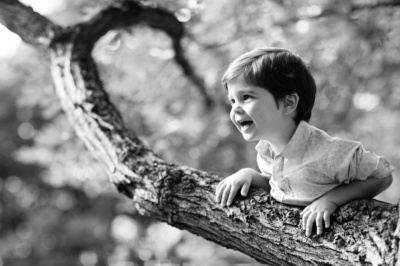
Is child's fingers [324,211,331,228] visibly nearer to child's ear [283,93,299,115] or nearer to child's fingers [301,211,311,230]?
child's fingers [301,211,311,230]

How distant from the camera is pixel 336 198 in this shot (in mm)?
1929

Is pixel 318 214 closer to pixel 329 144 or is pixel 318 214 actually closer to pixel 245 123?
pixel 329 144

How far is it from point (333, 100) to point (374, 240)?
3866 millimetres

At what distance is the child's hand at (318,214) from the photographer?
1.83 meters

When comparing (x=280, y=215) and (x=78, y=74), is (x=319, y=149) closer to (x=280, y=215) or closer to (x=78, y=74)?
(x=280, y=215)

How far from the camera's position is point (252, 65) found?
1998mm

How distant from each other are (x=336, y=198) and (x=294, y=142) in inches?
10.2

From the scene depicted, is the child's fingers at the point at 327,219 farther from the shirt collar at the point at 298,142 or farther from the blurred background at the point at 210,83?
the blurred background at the point at 210,83

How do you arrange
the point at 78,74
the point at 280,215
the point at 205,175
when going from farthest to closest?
the point at 78,74
the point at 205,175
the point at 280,215

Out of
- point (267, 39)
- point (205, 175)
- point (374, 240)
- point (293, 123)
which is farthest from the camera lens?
point (267, 39)

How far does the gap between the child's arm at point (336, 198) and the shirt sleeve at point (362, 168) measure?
0.02m

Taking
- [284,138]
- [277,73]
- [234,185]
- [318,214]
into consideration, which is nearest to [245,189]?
[234,185]

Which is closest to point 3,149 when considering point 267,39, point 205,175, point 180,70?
point 180,70

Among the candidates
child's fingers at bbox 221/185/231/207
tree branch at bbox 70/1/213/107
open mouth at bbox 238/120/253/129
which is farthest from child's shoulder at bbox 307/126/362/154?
tree branch at bbox 70/1/213/107
